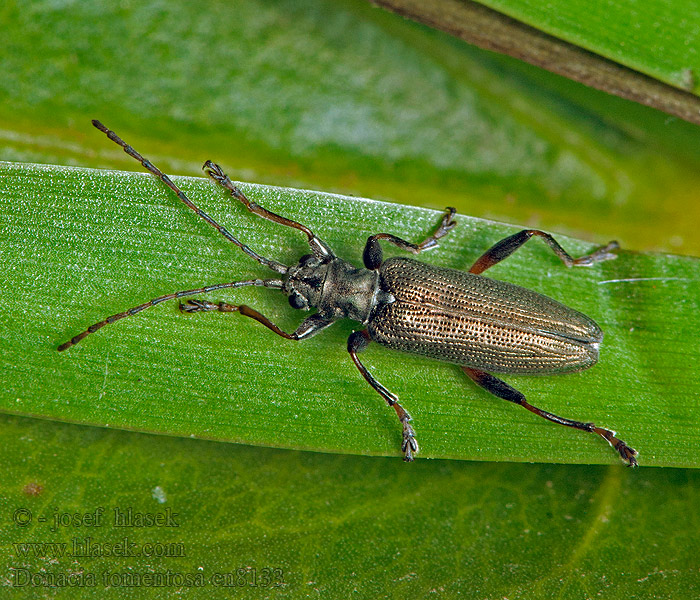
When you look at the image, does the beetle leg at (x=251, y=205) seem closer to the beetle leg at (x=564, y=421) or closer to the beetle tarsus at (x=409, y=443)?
the beetle tarsus at (x=409, y=443)

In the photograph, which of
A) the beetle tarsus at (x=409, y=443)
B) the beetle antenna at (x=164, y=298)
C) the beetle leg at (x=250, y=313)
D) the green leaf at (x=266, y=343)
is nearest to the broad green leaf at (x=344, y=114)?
the green leaf at (x=266, y=343)

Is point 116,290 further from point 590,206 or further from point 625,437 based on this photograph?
point 590,206

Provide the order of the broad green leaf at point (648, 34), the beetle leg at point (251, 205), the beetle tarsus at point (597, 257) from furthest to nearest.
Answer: the beetle tarsus at point (597, 257), the beetle leg at point (251, 205), the broad green leaf at point (648, 34)

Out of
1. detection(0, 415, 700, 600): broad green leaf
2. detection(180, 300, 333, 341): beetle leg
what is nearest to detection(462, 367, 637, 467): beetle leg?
detection(0, 415, 700, 600): broad green leaf

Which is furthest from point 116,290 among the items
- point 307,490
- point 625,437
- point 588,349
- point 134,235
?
point 625,437

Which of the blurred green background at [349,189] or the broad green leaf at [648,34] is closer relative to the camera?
the blurred green background at [349,189]

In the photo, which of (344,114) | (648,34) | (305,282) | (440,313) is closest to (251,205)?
(305,282)

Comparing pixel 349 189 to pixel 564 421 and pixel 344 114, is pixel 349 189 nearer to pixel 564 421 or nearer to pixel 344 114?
pixel 344 114

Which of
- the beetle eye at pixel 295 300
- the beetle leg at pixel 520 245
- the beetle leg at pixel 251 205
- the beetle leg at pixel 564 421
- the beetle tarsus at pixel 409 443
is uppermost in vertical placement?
the beetle leg at pixel 520 245
